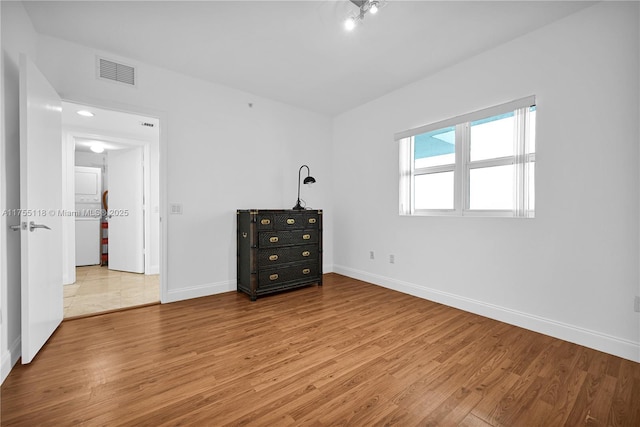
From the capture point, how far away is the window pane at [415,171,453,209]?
3.03 meters

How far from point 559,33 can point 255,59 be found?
8.60 feet

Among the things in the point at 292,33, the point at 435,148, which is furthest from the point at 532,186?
the point at 292,33

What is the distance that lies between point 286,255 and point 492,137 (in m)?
2.50

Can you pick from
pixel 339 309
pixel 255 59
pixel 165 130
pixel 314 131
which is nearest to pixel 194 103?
pixel 165 130

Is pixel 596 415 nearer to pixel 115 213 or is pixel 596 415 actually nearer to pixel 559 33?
pixel 559 33

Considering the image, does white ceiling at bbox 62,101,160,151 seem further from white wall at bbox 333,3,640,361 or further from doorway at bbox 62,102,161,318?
white wall at bbox 333,3,640,361

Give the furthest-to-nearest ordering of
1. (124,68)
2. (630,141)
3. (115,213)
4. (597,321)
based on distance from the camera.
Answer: (115,213)
(124,68)
(597,321)
(630,141)

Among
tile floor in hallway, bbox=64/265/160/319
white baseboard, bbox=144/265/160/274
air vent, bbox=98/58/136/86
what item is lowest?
tile floor in hallway, bbox=64/265/160/319

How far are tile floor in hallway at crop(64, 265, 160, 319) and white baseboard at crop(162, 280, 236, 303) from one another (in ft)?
0.82

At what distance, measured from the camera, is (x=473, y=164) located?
Result: 2.78 m

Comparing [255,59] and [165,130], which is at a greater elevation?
[255,59]

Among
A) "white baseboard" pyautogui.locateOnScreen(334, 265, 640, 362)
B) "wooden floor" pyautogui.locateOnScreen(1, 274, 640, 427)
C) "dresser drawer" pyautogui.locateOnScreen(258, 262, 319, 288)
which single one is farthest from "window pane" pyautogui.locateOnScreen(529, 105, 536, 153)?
"dresser drawer" pyautogui.locateOnScreen(258, 262, 319, 288)

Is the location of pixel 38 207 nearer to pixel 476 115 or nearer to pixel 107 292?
pixel 107 292

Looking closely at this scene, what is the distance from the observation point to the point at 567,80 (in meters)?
2.15
